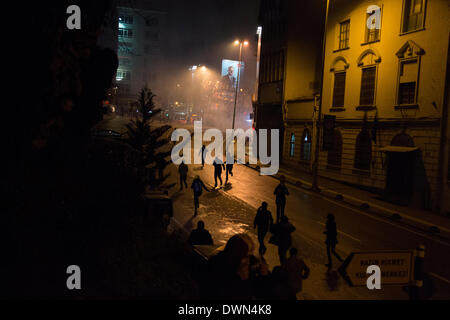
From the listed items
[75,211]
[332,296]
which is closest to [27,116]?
[75,211]

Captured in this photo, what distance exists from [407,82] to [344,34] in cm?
698

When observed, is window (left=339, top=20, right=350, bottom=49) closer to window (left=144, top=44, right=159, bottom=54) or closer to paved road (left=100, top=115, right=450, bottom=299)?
paved road (left=100, top=115, right=450, bottom=299)

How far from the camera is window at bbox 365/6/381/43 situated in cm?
2266

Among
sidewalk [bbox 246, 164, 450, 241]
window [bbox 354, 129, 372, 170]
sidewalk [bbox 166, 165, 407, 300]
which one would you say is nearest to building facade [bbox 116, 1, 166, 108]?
sidewalk [bbox 246, 164, 450, 241]

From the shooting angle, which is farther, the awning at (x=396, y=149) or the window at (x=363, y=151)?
the window at (x=363, y=151)

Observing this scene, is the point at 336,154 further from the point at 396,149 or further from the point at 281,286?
the point at 281,286

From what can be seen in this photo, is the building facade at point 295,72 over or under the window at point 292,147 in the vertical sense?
over

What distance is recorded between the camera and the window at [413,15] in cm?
1984

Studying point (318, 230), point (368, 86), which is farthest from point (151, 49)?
point (318, 230)

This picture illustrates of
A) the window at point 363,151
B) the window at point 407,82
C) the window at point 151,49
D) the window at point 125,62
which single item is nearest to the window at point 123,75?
the window at point 125,62

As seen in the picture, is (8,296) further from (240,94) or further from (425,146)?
(240,94)

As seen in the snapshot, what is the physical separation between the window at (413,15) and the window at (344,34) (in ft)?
16.3

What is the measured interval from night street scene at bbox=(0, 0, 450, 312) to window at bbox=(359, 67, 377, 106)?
87mm

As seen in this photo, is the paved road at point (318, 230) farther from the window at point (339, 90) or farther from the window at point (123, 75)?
the window at point (123, 75)
